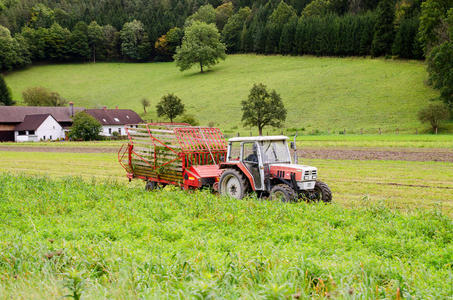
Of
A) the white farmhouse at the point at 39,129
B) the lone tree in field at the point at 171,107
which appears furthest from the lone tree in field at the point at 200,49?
the white farmhouse at the point at 39,129

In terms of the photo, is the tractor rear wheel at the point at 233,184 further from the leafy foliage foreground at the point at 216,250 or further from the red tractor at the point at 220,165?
the leafy foliage foreground at the point at 216,250

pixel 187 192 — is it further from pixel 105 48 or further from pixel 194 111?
pixel 105 48

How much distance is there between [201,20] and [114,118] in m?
61.3

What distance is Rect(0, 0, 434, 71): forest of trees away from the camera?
83938mm

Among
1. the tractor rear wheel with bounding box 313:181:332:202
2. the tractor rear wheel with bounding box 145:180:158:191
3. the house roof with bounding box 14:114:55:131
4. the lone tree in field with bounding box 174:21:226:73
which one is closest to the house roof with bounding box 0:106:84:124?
the house roof with bounding box 14:114:55:131

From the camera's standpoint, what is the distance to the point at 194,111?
7156 cm

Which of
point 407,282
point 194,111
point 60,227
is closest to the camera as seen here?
point 407,282

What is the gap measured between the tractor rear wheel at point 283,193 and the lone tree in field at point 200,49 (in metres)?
90.3

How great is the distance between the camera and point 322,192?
1190 cm

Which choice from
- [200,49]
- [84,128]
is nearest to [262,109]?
[84,128]

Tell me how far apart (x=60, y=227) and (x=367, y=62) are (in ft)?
273

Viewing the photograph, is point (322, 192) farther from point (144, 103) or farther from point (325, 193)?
point (144, 103)

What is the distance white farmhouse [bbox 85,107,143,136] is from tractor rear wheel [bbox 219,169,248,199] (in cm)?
6687

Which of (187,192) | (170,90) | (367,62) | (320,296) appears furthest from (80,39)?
(320,296)
